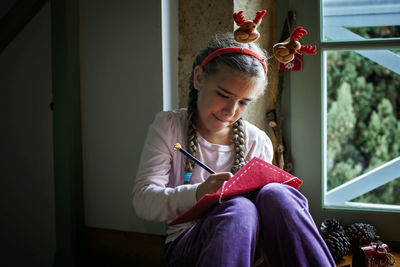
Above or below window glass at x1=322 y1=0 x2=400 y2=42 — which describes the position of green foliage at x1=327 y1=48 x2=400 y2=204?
below

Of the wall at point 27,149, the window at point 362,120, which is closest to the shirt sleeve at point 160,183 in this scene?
the wall at point 27,149

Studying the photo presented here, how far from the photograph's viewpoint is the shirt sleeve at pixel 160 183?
0.92 metres

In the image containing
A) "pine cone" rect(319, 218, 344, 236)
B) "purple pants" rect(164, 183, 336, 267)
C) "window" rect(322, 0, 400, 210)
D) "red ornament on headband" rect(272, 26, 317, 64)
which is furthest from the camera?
"window" rect(322, 0, 400, 210)

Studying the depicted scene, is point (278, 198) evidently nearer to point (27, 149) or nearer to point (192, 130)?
point (192, 130)

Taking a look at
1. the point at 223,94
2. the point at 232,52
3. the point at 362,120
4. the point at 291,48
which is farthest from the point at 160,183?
the point at 362,120


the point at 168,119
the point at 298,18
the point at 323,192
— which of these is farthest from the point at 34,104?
the point at 323,192

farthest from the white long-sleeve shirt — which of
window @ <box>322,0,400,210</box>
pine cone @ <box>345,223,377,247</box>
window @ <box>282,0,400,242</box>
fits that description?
window @ <box>322,0,400,210</box>

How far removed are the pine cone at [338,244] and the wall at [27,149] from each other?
1114 mm

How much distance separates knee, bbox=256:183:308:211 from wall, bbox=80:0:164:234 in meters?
0.56

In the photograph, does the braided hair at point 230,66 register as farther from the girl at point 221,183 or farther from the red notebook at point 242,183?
the red notebook at point 242,183

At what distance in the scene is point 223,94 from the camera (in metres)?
0.97

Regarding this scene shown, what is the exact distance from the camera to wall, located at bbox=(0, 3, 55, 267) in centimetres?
139

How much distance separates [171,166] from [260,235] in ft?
1.24

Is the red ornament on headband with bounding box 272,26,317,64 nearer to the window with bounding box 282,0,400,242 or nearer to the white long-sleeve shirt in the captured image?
the white long-sleeve shirt
